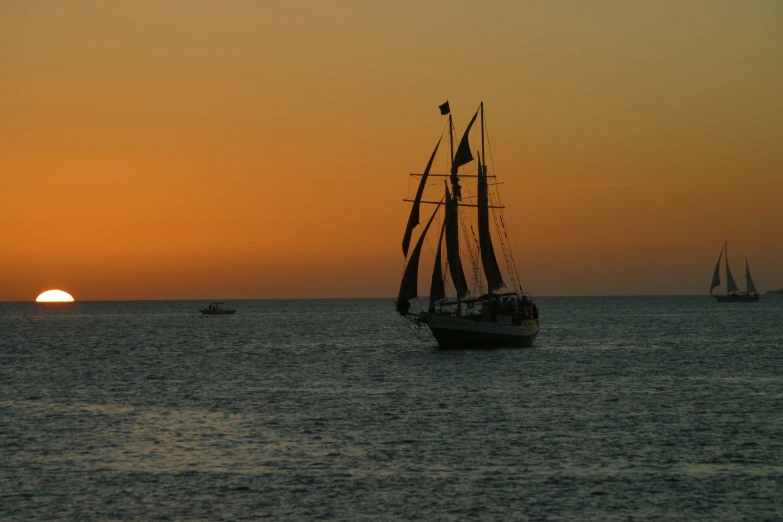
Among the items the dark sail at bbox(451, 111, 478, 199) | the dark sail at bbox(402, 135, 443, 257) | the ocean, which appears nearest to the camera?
the ocean

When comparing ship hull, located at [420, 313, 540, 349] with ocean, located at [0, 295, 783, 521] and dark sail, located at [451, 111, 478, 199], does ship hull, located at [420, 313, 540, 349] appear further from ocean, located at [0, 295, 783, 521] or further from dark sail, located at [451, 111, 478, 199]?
dark sail, located at [451, 111, 478, 199]

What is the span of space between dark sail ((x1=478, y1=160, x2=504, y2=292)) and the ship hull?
496 cm

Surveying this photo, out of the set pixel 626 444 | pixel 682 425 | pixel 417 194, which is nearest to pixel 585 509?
pixel 626 444

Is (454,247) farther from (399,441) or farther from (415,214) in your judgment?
(399,441)

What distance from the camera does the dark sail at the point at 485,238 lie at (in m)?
94.2

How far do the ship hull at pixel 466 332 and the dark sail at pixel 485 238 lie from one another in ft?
16.3

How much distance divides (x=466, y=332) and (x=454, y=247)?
25.4 ft

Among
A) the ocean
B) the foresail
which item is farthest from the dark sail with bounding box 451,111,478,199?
the ocean

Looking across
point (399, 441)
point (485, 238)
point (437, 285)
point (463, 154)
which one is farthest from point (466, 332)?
point (399, 441)

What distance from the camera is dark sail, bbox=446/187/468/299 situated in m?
89.1

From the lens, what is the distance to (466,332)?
88188 millimetres

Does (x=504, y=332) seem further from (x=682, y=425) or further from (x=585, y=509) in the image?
(x=585, y=509)

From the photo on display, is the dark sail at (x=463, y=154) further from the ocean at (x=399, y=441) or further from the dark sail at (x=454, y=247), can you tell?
the ocean at (x=399, y=441)

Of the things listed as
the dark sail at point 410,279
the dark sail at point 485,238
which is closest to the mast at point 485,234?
the dark sail at point 485,238
